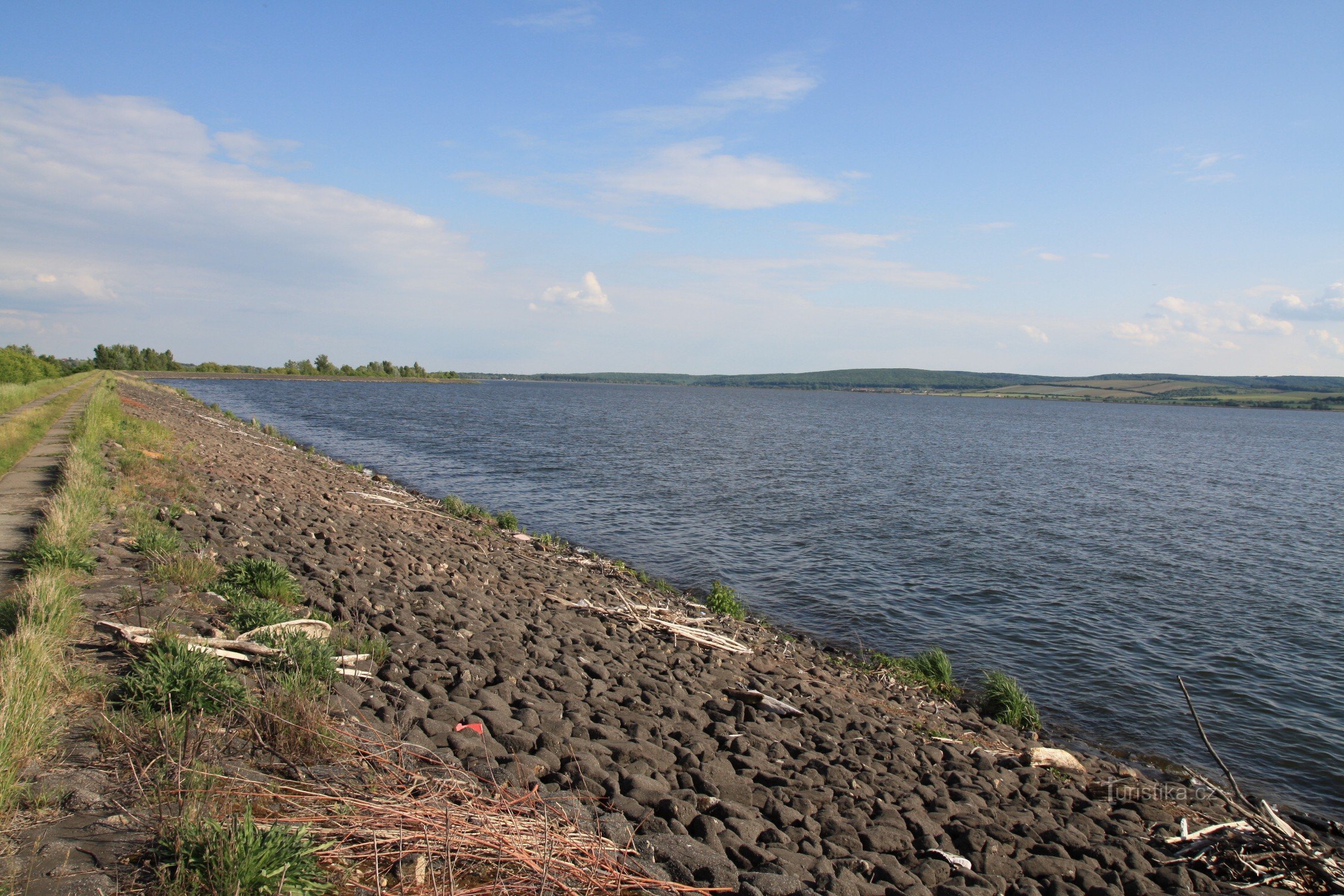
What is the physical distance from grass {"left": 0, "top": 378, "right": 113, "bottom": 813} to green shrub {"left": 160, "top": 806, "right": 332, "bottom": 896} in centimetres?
Answer: 129

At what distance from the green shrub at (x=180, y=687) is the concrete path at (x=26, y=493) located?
400 centimetres

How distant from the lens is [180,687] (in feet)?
19.1

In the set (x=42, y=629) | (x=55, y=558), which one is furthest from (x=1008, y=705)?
(x=55, y=558)

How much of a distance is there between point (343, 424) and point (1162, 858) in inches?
2586

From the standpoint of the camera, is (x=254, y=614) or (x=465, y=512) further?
(x=465, y=512)

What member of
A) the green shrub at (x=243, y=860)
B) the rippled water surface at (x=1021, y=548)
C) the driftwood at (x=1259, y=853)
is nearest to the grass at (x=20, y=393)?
the rippled water surface at (x=1021, y=548)

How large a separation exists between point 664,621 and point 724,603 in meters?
3.70

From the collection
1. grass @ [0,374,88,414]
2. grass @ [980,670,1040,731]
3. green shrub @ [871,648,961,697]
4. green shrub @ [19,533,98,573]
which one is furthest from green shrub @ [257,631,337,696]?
grass @ [0,374,88,414]

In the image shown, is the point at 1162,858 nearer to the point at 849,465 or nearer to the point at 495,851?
the point at 495,851

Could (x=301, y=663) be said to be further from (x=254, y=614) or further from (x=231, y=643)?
(x=254, y=614)

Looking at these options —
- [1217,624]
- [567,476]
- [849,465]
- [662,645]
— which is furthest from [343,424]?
[1217,624]

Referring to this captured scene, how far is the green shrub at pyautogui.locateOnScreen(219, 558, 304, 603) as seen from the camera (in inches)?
372

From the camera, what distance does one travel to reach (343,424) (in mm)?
63062

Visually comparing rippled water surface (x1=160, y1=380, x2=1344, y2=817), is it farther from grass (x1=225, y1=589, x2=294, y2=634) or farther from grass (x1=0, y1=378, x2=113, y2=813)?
grass (x1=0, y1=378, x2=113, y2=813)
